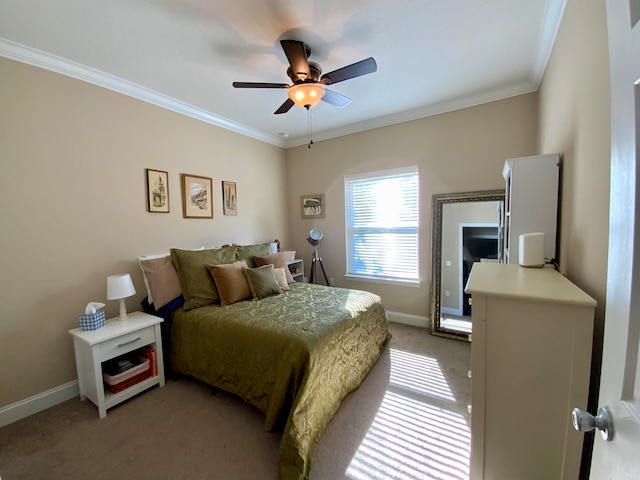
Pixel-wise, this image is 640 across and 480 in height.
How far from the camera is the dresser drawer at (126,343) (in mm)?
1916

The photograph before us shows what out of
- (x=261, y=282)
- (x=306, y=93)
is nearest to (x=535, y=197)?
(x=306, y=93)

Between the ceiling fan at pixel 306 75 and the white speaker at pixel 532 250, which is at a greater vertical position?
the ceiling fan at pixel 306 75

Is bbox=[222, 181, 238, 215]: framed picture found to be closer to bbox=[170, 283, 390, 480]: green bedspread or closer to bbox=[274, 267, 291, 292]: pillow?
bbox=[274, 267, 291, 292]: pillow

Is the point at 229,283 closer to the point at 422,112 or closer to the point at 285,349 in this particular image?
the point at 285,349

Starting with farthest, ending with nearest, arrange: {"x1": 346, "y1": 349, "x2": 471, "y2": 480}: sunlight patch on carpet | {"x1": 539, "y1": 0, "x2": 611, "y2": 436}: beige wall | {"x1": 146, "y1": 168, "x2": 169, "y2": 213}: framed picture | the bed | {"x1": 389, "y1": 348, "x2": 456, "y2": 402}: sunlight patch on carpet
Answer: {"x1": 146, "y1": 168, "x2": 169, "y2": 213}: framed picture
{"x1": 389, "y1": 348, "x2": 456, "y2": 402}: sunlight patch on carpet
the bed
{"x1": 346, "y1": 349, "x2": 471, "y2": 480}: sunlight patch on carpet
{"x1": 539, "y1": 0, "x2": 611, "y2": 436}: beige wall

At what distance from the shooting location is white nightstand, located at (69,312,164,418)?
187cm

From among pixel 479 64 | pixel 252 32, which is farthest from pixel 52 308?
pixel 479 64

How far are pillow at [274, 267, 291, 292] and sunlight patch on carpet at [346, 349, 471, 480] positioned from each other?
4.46 ft

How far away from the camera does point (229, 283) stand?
96.0 inches

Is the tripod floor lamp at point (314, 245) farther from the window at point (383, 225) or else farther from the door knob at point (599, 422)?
the door knob at point (599, 422)

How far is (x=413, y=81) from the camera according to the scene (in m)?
2.53

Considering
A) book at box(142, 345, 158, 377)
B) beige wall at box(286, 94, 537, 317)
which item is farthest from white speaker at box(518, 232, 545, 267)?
book at box(142, 345, 158, 377)

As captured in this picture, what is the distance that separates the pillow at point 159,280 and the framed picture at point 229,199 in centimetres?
112

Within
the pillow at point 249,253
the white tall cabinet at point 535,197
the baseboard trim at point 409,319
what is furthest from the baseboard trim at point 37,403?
the white tall cabinet at point 535,197
